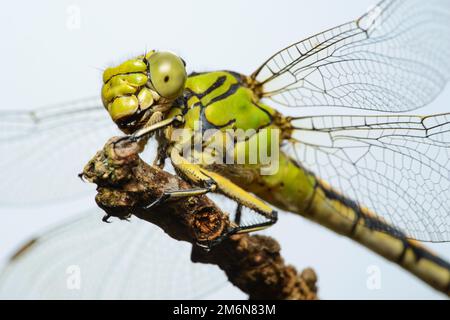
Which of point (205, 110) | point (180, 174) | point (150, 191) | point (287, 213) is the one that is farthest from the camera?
point (287, 213)

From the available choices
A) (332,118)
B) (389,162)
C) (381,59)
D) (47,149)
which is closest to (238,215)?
(332,118)

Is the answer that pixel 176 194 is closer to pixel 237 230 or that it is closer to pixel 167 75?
pixel 237 230

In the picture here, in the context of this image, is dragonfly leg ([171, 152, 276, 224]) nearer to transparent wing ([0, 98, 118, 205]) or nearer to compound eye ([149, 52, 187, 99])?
compound eye ([149, 52, 187, 99])

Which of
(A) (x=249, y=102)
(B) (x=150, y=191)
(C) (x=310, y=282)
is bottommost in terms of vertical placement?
(C) (x=310, y=282)

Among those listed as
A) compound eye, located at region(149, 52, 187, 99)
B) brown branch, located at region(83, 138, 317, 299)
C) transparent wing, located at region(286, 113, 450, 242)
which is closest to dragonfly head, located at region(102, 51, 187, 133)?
compound eye, located at region(149, 52, 187, 99)

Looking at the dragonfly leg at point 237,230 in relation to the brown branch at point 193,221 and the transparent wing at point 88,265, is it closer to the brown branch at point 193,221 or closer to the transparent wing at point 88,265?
the brown branch at point 193,221

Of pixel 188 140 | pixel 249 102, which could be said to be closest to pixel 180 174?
pixel 188 140

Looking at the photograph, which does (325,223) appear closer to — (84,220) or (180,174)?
(180,174)
